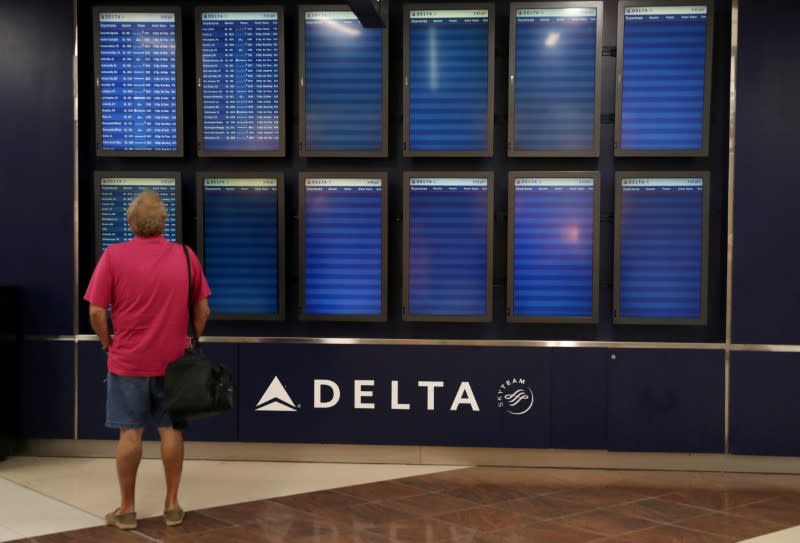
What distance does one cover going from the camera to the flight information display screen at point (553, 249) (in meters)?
5.51

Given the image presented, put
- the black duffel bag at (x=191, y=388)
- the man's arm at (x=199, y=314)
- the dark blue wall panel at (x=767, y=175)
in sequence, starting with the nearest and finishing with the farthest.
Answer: the black duffel bag at (x=191, y=388), the man's arm at (x=199, y=314), the dark blue wall panel at (x=767, y=175)

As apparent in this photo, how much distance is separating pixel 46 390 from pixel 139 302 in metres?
1.93

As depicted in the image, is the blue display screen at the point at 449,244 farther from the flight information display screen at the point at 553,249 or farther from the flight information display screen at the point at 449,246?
the flight information display screen at the point at 553,249

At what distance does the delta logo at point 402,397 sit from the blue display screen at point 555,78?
4.77ft

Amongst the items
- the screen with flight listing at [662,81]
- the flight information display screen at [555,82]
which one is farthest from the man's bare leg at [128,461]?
the screen with flight listing at [662,81]

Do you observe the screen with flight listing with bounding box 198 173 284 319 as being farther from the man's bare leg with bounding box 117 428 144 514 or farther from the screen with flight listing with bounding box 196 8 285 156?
the man's bare leg with bounding box 117 428 144 514

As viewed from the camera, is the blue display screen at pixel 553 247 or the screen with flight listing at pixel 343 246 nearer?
the blue display screen at pixel 553 247

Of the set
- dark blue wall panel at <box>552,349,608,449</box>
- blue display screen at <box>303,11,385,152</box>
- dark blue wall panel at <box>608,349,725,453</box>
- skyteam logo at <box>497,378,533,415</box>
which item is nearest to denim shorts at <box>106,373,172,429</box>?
blue display screen at <box>303,11,385,152</box>

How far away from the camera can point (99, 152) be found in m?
5.71

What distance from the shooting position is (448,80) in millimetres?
5555

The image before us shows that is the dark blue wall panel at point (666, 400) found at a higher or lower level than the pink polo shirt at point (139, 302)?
lower

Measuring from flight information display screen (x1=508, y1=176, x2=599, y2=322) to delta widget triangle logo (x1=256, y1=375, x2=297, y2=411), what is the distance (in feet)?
4.71

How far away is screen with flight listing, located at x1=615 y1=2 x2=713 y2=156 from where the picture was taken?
544cm

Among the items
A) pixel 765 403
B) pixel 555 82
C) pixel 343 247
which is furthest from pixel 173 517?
pixel 765 403
